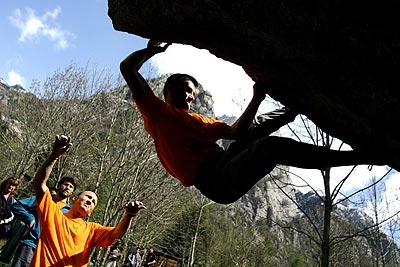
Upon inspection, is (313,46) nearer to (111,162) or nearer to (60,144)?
(60,144)

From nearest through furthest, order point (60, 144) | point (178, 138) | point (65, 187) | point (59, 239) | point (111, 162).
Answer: point (178, 138)
point (60, 144)
point (59, 239)
point (65, 187)
point (111, 162)

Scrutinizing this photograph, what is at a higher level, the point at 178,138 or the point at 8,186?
the point at 8,186

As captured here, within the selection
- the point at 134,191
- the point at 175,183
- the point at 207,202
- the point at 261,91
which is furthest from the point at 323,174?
the point at 207,202

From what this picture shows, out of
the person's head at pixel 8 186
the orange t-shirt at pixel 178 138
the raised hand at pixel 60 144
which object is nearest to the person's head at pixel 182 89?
the orange t-shirt at pixel 178 138

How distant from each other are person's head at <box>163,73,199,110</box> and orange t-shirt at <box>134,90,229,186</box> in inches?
9.7

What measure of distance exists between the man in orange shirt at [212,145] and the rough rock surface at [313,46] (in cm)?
25

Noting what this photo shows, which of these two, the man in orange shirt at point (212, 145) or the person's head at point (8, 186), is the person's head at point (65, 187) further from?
the person's head at point (8, 186)

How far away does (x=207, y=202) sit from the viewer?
26391mm

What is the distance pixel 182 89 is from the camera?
3557 millimetres

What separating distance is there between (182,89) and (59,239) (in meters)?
1.84

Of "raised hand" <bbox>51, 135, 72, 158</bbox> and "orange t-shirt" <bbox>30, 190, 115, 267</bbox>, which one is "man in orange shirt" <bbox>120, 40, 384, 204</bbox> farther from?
"orange t-shirt" <bbox>30, 190, 115, 267</bbox>

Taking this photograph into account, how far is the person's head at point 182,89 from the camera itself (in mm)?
3533

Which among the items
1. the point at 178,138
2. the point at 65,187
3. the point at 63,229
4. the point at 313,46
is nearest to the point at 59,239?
the point at 63,229

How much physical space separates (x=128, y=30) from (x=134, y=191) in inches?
601
